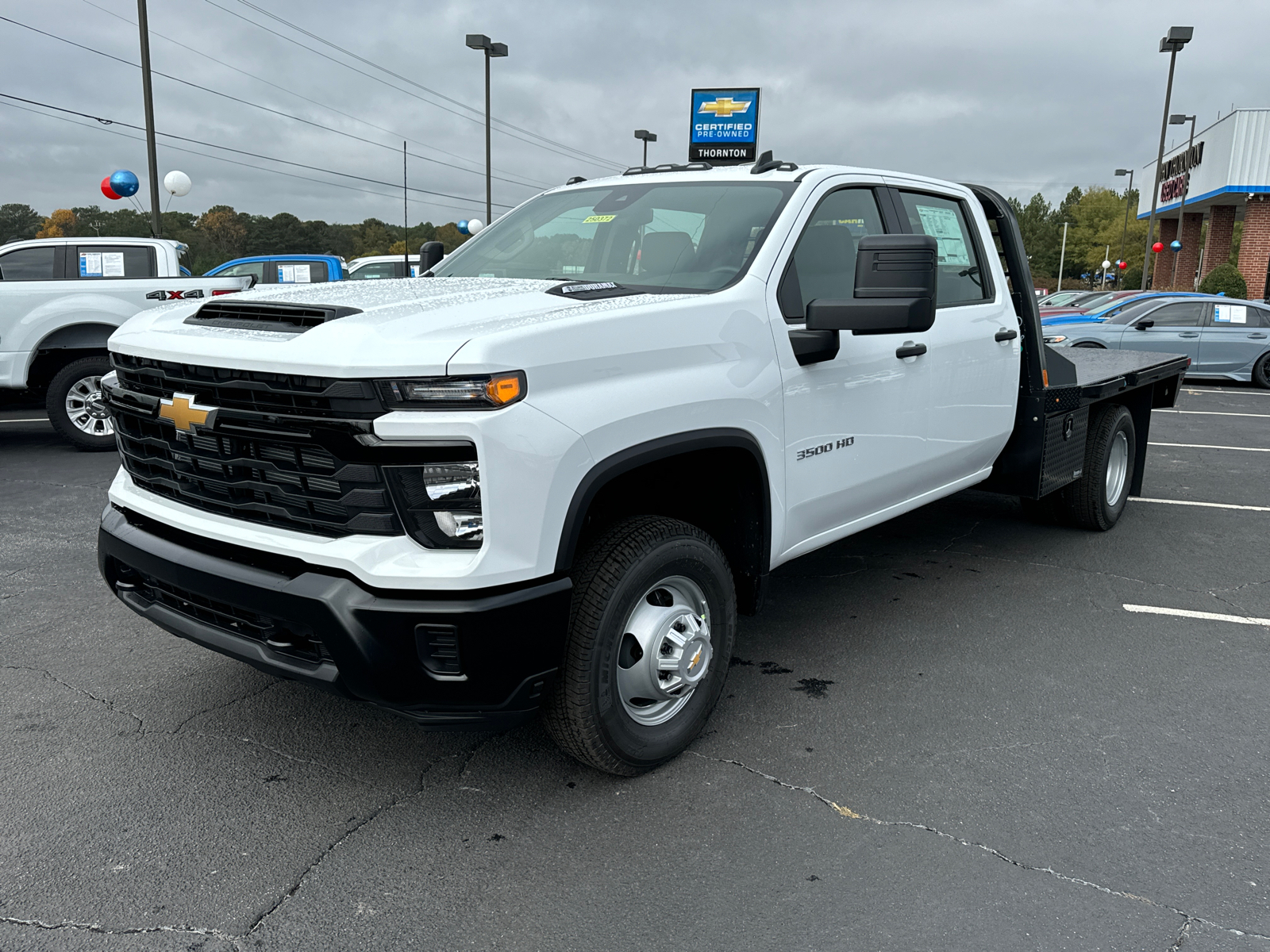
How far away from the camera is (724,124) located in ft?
88.6

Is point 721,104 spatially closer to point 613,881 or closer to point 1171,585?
point 1171,585

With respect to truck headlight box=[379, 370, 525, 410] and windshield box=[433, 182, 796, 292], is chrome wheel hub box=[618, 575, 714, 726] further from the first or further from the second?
windshield box=[433, 182, 796, 292]

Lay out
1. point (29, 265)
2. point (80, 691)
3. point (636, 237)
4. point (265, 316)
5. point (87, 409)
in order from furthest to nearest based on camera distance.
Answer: point (29, 265), point (87, 409), point (636, 237), point (80, 691), point (265, 316)

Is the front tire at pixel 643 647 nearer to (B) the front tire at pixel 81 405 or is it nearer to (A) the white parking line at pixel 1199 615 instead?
(A) the white parking line at pixel 1199 615

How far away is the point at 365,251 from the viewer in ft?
254

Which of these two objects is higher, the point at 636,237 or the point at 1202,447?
the point at 636,237

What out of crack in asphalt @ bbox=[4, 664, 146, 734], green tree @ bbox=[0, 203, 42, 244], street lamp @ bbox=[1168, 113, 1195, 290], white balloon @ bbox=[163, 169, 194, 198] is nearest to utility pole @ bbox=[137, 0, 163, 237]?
white balloon @ bbox=[163, 169, 194, 198]

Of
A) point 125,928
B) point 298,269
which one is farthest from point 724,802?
point 298,269

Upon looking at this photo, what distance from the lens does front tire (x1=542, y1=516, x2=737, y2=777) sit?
284 cm

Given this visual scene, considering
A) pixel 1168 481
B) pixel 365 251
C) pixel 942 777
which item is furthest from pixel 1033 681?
pixel 365 251

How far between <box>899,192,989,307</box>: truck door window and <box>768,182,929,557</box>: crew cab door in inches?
11.5

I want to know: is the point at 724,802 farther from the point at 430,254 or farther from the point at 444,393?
the point at 430,254

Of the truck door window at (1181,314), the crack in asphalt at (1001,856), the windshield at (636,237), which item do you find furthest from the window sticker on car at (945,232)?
the truck door window at (1181,314)

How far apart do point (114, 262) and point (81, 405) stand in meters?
1.52
